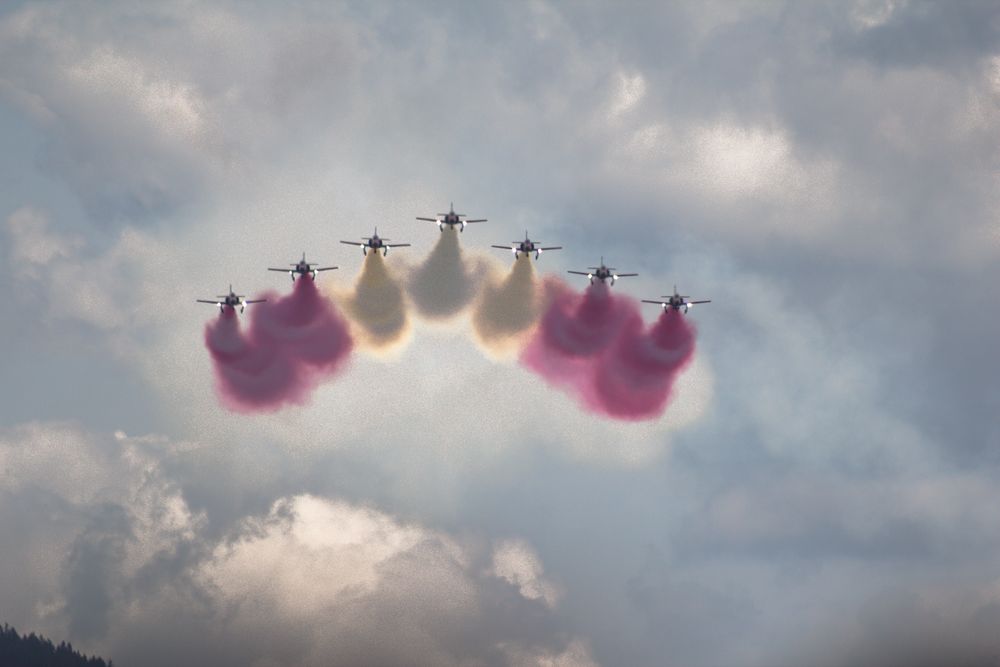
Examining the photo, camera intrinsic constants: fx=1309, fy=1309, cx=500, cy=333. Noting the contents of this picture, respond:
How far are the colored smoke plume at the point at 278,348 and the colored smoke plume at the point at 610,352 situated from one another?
21254mm

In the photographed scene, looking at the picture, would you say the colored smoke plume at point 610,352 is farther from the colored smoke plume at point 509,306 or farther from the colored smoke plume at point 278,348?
the colored smoke plume at point 278,348

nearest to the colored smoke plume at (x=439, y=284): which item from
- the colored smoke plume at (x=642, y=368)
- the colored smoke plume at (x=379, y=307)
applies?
the colored smoke plume at (x=379, y=307)

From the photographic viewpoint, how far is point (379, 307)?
139 metres

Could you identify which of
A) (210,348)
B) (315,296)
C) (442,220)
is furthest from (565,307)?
(210,348)

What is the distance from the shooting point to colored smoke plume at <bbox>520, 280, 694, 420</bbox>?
138000mm

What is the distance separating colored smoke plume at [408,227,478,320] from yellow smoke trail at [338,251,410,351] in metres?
1.83

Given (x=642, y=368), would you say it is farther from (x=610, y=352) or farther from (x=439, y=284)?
(x=439, y=284)

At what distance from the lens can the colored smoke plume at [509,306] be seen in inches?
5512

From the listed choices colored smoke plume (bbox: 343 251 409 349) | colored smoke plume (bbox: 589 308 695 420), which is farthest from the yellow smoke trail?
colored smoke plume (bbox: 589 308 695 420)

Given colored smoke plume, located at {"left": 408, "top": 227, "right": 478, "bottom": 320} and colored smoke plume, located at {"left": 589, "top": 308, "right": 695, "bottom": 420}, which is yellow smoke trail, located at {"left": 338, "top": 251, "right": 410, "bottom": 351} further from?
colored smoke plume, located at {"left": 589, "top": 308, "right": 695, "bottom": 420}

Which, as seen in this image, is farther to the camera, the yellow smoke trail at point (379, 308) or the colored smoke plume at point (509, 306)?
the colored smoke plume at point (509, 306)

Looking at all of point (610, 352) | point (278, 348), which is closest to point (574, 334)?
point (610, 352)

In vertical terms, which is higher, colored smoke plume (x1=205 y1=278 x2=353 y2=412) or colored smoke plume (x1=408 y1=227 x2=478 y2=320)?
colored smoke plume (x1=408 y1=227 x2=478 y2=320)

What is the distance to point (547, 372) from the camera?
13875 centimetres
